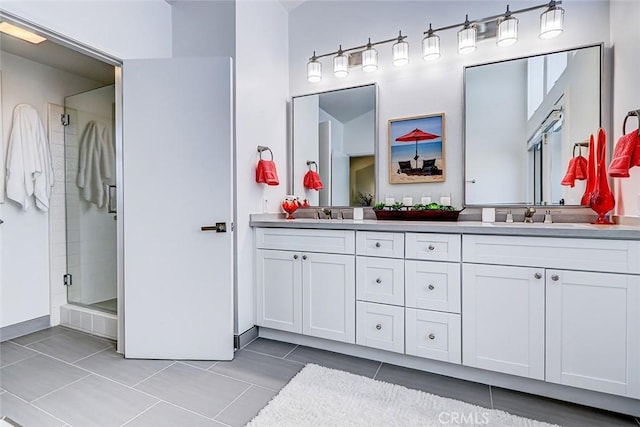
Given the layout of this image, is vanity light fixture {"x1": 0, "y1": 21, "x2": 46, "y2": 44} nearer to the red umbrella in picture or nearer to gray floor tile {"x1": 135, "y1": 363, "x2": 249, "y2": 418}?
gray floor tile {"x1": 135, "y1": 363, "x2": 249, "y2": 418}

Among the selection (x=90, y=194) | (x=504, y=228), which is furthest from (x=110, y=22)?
(x=504, y=228)

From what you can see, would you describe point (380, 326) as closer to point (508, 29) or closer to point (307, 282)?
point (307, 282)

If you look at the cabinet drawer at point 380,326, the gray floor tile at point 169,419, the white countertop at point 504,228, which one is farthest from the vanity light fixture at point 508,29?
the gray floor tile at point 169,419

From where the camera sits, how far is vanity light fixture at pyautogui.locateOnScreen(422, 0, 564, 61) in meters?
2.01

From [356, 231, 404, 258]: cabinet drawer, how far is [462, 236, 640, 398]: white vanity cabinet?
1.24ft

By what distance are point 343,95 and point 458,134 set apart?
1.02 metres

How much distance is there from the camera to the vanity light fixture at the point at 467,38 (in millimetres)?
2223

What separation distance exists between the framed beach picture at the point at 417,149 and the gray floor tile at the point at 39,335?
3.08 m

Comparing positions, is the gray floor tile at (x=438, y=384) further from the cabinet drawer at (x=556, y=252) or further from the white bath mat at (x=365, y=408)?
the cabinet drawer at (x=556, y=252)

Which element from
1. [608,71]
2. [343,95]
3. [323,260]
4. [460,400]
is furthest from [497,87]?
[460,400]

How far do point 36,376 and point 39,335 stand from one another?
2.74 ft

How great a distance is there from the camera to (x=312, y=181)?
2.90 metres

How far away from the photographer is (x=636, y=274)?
4.79 feet

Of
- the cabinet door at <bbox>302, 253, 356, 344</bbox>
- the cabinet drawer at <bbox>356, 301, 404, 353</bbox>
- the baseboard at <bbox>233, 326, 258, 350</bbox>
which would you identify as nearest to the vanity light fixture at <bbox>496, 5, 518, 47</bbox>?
the cabinet door at <bbox>302, 253, 356, 344</bbox>
